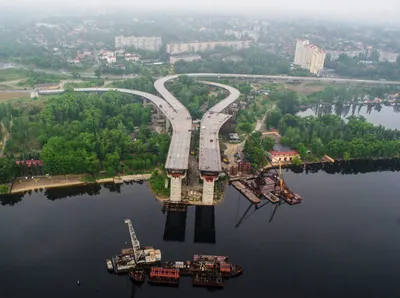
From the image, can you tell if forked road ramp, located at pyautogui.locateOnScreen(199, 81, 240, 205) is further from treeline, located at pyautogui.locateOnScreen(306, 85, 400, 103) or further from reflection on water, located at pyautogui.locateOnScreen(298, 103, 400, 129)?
treeline, located at pyautogui.locateOnScreen(306, 85, 400, 103)

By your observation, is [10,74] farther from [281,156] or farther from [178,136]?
[281,156]

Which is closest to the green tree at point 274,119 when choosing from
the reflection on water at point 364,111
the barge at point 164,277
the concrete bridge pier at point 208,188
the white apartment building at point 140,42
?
the reflection on water at point 364,111

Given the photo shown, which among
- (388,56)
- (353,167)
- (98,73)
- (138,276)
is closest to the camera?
(138,276)

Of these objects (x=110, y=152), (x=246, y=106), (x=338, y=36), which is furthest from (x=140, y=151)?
(x=338, y=36)

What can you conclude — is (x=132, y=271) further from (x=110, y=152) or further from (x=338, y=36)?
(x=338, y=36)

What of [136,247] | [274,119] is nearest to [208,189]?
[136,247]

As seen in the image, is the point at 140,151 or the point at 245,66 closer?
the point at 140,151

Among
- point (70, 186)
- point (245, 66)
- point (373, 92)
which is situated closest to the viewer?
point (70, 186)
